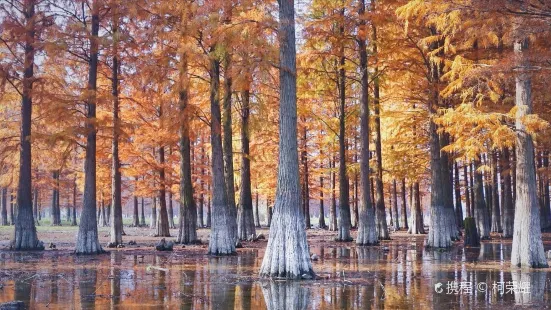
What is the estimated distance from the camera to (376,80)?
30.6m

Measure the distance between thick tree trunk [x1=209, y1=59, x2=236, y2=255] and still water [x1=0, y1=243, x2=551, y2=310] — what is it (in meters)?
0.82

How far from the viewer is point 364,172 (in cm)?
2712

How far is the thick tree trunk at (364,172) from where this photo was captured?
86.1 feet

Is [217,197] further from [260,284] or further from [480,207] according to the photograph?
[480,207]

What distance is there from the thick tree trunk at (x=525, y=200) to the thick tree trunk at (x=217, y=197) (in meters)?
9.58

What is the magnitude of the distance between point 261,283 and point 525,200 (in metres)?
8.23

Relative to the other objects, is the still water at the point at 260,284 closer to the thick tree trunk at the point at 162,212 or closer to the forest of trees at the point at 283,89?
the forest of trees at the point at 283,89

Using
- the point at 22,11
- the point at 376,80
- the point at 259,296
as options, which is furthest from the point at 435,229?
the point at 22,11

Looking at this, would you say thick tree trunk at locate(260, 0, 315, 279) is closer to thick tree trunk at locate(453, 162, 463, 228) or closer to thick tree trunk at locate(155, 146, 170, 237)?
thick tree trunk at locate(155, 146, 170, 237)

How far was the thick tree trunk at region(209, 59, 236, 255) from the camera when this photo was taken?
20.8m

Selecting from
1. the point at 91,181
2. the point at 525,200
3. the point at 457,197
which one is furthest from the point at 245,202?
the point at 457,197

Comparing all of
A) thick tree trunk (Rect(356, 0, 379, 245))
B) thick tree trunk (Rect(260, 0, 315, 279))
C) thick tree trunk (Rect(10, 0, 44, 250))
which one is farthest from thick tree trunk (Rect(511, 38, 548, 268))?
thick tree trunk (Rect(10, 0, 44, 250))

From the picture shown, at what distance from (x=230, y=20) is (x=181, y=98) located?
15.6 ft

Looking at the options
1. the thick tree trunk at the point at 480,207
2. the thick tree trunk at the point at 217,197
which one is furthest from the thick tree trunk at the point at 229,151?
the thick tree trunk at the point at 480,207
